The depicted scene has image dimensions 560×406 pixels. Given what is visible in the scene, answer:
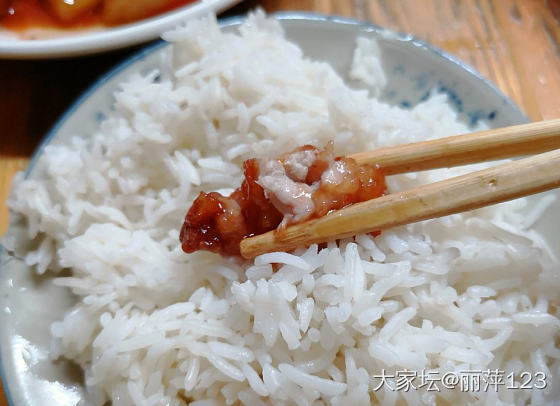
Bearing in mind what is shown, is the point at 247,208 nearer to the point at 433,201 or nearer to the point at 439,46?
the point at 433,201

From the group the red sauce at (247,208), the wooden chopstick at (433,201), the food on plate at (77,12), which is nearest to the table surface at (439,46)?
the food on plate at (77,12)

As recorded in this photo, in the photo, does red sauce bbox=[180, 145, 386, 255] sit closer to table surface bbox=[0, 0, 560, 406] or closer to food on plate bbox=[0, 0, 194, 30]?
table surface bbox=[0, 0, 560, 406]

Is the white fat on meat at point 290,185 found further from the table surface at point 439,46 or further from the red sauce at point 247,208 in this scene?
the table surface at point 439,46

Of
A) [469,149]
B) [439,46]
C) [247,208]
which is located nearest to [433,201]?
[469,149]

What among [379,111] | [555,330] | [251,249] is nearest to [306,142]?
[379,111]

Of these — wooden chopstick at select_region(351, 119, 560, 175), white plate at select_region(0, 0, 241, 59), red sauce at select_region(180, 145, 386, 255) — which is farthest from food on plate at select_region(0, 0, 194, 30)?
wooden chopstick at select_region(351, 119, 560, 175)

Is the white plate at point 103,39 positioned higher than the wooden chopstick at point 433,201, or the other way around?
the white plate at point 103,39
